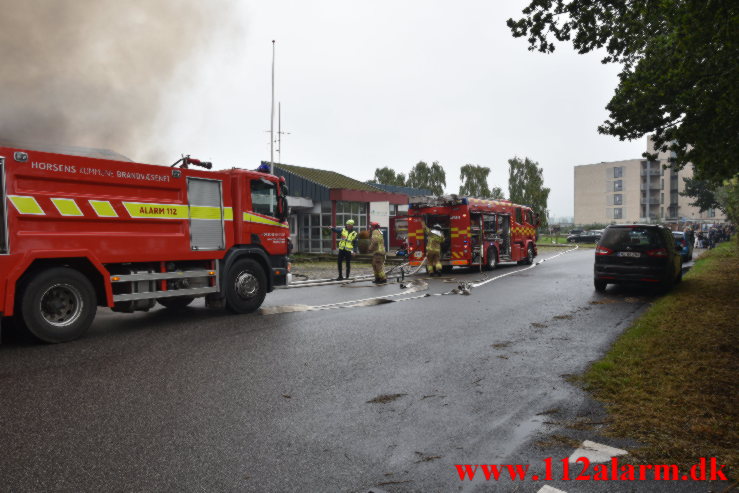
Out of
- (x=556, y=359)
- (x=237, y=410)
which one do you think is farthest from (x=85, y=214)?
(x=556, y=359)

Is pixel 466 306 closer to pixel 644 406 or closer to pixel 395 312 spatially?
pixel 395 312

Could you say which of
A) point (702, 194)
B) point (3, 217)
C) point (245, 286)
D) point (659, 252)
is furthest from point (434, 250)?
point (702, 194)

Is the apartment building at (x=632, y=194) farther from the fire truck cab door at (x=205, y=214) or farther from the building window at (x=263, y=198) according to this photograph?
the fire truck cab door at (x=205, y=214)

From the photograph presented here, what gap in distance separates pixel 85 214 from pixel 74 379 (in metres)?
2.74

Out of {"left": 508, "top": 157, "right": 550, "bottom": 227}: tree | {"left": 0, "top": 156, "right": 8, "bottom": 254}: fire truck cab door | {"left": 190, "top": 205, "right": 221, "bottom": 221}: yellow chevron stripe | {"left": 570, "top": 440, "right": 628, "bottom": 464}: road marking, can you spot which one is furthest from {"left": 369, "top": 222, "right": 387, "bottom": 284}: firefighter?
{"left": 508, "top": 157, "right": 550, "bottom": 227}: tree

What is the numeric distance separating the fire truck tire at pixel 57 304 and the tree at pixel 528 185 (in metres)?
45.7

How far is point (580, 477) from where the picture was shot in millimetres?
2875

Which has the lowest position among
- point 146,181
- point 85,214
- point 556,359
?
point 556,359

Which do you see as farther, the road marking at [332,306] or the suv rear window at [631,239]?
the suv rear window at [631,239]

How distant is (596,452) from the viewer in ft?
10.4

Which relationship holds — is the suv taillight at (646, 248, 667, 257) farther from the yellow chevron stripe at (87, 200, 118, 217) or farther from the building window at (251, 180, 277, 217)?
the yellow chevron stripe at (87, 200, 118, 217)

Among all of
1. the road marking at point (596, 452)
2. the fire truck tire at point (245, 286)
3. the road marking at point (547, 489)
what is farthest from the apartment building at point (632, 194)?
the road marking at point (547, 489)

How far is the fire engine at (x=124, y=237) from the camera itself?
20.4ft

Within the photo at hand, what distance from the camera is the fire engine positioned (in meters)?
6.23
